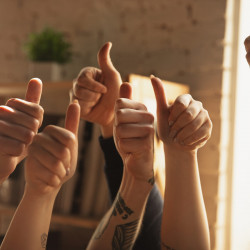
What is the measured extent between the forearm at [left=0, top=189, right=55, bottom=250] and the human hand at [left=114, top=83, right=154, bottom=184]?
0.16m

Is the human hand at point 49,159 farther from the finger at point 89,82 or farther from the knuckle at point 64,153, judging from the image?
the finger at point 89,82

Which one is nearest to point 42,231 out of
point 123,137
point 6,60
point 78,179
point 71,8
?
point 123,137

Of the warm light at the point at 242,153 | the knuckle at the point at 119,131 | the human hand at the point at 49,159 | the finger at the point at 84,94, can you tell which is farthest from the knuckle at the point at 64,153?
the warm light at the point at 242,153

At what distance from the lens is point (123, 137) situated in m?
0.60

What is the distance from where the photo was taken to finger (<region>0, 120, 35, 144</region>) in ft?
1.80

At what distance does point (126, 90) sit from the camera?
697 mm

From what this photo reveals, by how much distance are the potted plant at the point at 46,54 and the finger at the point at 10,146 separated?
1.11 meters

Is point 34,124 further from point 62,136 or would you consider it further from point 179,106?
point 179,106

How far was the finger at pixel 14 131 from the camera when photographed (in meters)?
0.55

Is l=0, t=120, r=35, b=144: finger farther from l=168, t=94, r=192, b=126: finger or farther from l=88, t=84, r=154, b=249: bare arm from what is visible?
l=168, t=94, r=192, b=126: finger

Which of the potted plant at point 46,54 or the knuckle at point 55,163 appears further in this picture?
the potted plant at point 46,54

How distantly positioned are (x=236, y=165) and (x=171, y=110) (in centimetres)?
87

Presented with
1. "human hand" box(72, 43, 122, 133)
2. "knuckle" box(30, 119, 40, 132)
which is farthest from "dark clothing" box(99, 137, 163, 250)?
"knuckle" box(30, 119, 40, 132)

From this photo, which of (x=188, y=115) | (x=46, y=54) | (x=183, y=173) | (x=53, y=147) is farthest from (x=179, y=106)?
(x=46, y=54)
